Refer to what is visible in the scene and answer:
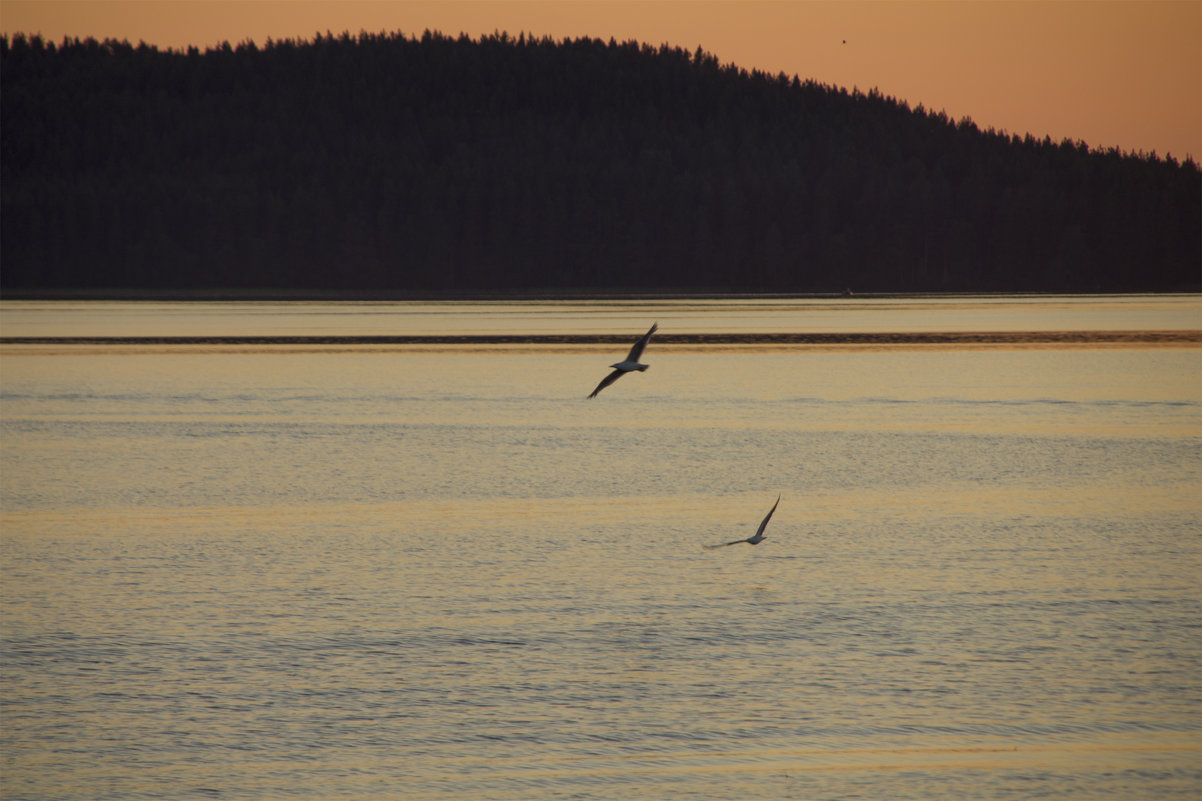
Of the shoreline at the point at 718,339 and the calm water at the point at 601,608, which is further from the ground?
the calm water at the point at 601,608

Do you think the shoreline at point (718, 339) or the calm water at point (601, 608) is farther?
the shoreline at point (718, 339)

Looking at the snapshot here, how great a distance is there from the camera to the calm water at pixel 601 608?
11.4 meters

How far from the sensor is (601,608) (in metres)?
16.0

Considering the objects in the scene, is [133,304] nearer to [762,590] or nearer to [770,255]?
[770,255]

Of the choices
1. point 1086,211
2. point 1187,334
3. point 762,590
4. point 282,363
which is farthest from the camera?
point 1086,211

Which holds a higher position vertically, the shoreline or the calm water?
the calm water

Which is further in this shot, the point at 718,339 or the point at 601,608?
the point at 718,339

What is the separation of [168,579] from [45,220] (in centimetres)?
17084

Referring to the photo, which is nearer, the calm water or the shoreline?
the calm water

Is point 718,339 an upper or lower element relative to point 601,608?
lower

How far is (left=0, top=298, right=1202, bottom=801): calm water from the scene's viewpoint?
11398 mm

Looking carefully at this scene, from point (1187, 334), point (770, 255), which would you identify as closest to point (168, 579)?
point (1187, 334)

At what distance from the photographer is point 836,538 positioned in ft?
66.8

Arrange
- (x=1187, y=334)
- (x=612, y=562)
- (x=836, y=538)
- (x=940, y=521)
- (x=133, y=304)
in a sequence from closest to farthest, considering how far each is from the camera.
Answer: (x=612, y=562) → (x=836, y=538) → (x=940, y=521) → (x=1187, y=334) → (x=133, y=304)
